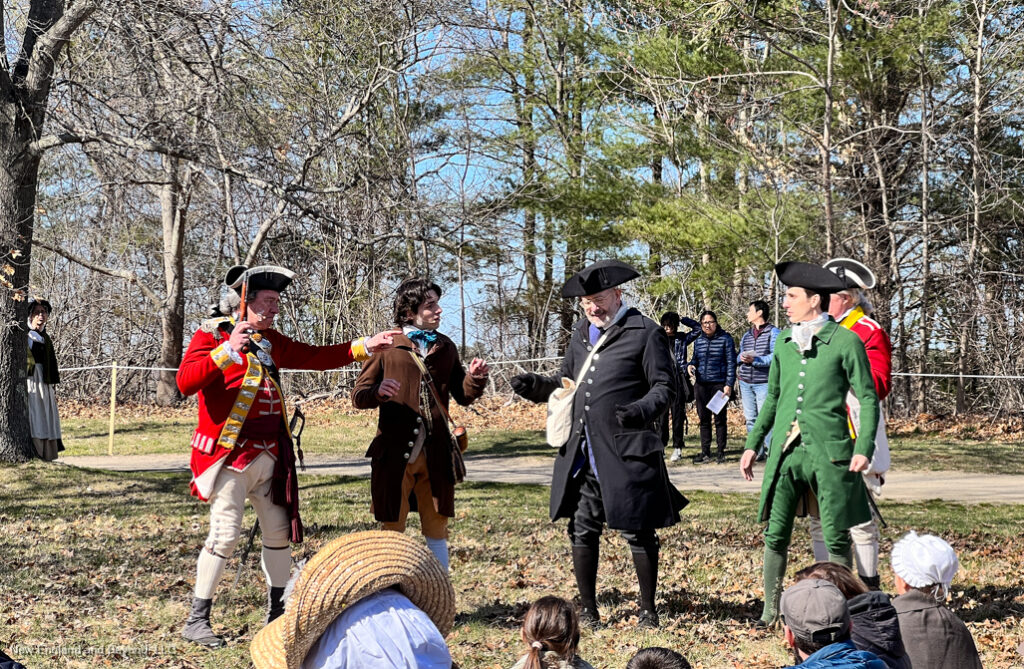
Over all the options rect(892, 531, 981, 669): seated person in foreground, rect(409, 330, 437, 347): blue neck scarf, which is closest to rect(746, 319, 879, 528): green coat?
→ rect(892, 531, 981, 669): seated person in foreground

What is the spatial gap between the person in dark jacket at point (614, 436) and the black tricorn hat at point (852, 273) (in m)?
1.17

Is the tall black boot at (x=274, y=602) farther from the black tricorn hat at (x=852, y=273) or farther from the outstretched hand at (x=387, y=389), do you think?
the black tricorn hat at (x=852, y=273)

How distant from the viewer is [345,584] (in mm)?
2441

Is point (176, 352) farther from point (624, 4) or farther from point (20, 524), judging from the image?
point (20, 524)

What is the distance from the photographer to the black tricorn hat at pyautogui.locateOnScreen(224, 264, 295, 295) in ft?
18.3

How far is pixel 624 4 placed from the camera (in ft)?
73.1

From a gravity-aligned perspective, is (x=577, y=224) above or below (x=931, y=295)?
above

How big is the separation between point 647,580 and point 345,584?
3478 millimetres

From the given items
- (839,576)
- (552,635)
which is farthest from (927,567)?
(552,635)

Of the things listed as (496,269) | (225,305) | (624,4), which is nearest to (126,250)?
(496,269)

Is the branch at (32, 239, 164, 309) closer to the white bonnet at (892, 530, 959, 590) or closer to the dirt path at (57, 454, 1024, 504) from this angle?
the dirt path at (57, 454, 1024, 504)

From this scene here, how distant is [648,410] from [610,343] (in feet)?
1.57

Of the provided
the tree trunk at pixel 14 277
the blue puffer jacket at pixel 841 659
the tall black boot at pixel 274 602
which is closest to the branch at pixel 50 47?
the tree trunk at pixel 14 277

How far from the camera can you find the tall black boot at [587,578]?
5734 millimetres
